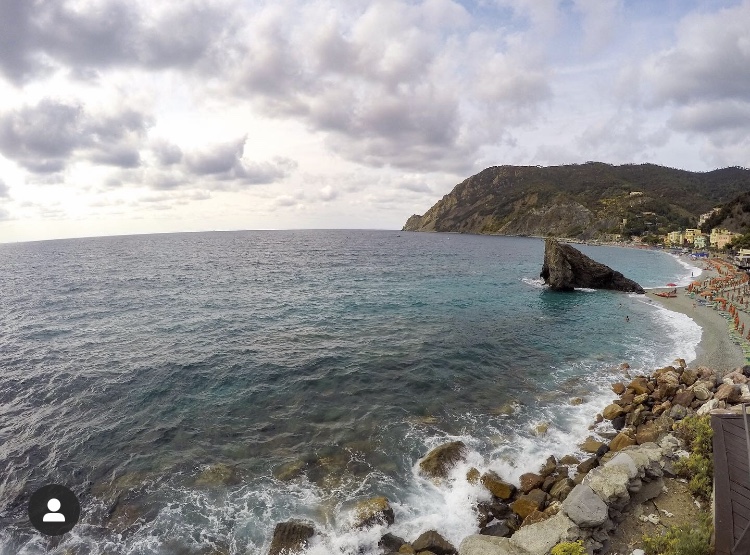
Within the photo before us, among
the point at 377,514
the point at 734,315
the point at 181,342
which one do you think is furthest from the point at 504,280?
the point at 377,514

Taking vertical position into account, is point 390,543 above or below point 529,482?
below

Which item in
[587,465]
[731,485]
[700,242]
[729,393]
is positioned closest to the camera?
[731,485]

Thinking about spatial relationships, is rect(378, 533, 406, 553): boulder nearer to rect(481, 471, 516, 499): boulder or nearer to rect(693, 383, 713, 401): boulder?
rect(481, 471, 516, 499): boulder

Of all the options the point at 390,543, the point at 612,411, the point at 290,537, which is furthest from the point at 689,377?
the point at 290,537

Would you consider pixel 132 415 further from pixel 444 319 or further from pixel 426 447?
pixel 444 319

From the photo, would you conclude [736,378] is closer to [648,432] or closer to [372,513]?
[648,432]

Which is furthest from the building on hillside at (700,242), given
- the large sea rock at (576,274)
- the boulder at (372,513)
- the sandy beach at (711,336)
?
the boulder at (372,513)

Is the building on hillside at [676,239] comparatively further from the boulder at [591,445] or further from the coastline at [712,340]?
the boulder at [591,445]

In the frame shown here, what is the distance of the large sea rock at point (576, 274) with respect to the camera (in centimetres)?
6850

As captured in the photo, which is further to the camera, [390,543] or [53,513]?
[53,513]

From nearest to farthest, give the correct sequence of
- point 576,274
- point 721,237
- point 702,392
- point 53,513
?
point 53,513 → point 702,392 → point 576,274 → point 721,237

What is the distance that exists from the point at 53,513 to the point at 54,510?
20cm

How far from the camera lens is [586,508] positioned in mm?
13344

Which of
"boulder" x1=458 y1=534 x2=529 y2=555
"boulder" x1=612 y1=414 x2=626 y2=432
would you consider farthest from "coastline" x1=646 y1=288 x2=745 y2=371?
"boulder" x1=458 y1=534 x2=529 y2=555
